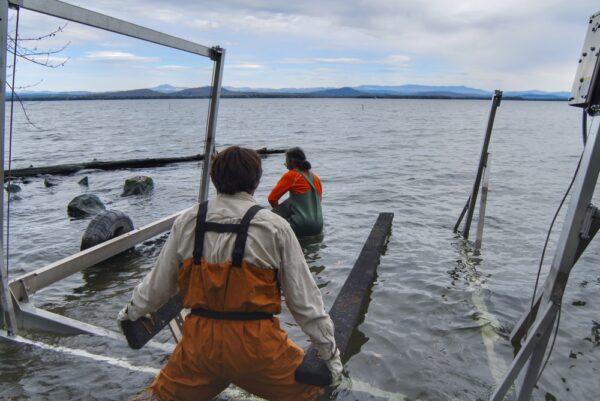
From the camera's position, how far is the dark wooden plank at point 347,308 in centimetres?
290

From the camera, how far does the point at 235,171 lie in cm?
289

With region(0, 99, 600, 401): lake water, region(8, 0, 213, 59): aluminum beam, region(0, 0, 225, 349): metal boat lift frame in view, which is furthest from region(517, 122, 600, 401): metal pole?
region(8, 0, 213, 59): aluminum beam

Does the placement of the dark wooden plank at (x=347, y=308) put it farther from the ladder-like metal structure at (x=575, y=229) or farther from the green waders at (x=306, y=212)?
the ladder-like metal structure at (x=575, y=229)

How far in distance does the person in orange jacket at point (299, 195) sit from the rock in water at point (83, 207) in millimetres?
6084

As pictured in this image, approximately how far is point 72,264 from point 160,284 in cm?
395

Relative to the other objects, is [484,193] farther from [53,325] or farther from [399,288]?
[53,325]

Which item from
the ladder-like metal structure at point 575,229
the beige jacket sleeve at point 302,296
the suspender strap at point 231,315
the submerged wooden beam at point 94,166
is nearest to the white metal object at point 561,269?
the ladder-like metal structure at point 575,229

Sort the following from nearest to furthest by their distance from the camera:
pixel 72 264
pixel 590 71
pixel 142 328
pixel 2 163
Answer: pixel 142 328 → pixel 590 71 → pixel 2 163 → pixel 72 264

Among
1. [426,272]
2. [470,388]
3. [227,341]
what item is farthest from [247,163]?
[426,272]

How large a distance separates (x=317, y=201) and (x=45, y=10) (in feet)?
20.8

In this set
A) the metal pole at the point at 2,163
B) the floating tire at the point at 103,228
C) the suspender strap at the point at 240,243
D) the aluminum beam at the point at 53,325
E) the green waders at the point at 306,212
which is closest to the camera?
the suspender strap at the point at 240,243

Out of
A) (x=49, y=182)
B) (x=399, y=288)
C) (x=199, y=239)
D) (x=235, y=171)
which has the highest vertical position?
(x=235, y=171)

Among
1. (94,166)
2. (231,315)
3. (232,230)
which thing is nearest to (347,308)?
(231,315)

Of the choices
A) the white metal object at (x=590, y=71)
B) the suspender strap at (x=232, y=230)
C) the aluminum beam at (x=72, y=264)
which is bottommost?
the aluminum beam at (x=72, y=264)
